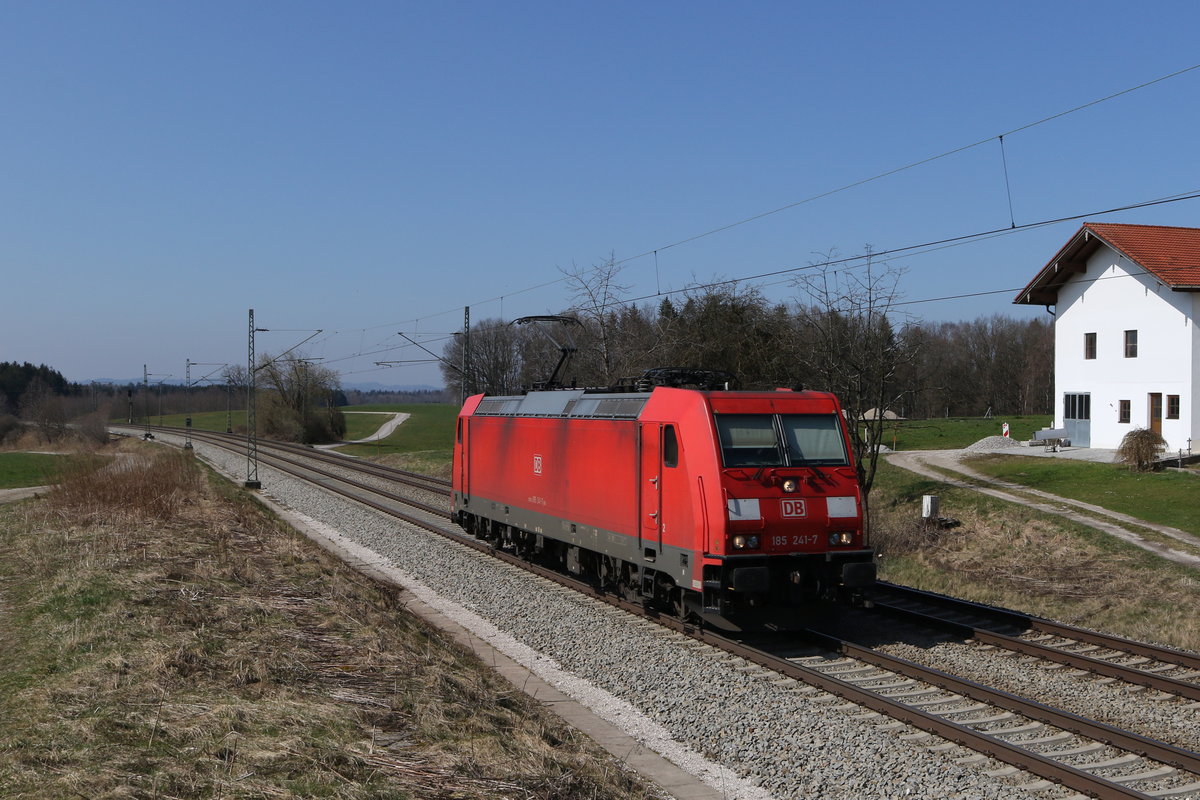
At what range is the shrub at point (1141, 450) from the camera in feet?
95.5

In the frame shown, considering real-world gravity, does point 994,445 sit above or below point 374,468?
above

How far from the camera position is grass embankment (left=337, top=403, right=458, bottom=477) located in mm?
48125

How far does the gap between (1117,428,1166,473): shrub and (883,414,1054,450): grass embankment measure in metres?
11.3

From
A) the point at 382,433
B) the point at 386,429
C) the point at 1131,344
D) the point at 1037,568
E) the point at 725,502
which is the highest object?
the point at 1131,344

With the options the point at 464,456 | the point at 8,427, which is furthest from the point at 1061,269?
the point at 8,427

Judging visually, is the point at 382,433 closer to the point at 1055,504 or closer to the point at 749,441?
the point at 1055,504

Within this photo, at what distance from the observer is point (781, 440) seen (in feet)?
41.6

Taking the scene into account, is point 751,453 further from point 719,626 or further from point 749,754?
point 749,754

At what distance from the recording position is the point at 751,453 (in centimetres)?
1239

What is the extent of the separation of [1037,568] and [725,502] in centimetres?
1188

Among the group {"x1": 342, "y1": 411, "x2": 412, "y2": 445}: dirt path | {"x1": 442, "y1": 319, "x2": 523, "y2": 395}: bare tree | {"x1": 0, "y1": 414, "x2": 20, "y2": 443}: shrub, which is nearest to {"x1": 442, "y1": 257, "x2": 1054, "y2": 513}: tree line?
{"x1": 442, "y1": 319, "x2": 523, "y2": 395}: bare tree

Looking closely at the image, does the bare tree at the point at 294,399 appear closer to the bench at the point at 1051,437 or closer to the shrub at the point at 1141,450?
the bench at the point at 1051,437

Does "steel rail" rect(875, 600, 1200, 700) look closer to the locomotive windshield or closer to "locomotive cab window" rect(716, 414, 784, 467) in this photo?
the locomotive windshield

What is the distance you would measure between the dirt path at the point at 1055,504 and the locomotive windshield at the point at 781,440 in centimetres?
990
